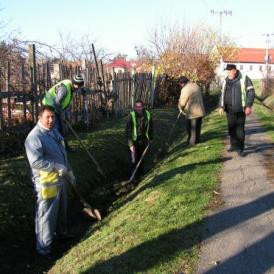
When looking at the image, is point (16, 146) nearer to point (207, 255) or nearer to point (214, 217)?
point (214, 217)

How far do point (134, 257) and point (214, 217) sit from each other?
1.66 meters

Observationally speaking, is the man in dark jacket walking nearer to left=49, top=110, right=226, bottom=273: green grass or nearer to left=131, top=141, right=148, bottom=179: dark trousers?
left=49, top=110, right=226, bottom=273: green grass

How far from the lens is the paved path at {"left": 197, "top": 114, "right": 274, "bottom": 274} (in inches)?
217

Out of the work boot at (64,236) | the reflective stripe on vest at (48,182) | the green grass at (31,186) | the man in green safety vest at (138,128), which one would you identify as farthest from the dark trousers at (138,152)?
the reflective stripe on vest at (48,182)

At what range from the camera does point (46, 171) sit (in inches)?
282

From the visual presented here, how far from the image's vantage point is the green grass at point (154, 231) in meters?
5.70

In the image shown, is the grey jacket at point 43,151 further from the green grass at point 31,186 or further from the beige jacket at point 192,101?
the beige jacket at point 192,101

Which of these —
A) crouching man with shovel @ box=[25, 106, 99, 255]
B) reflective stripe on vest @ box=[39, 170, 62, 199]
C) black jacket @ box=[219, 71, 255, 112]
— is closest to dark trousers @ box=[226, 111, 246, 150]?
black jacket @ box=[219, 71, 255, 112]

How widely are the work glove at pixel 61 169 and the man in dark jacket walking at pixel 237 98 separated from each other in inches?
194

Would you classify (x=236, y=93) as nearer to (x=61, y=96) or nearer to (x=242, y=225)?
(x=61, y=96)

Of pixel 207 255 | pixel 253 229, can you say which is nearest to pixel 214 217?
pixel 253 229

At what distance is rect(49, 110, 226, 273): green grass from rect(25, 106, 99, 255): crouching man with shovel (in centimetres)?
54

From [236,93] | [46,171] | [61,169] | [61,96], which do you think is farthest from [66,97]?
[46,171]

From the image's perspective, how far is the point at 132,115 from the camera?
37.0ft
